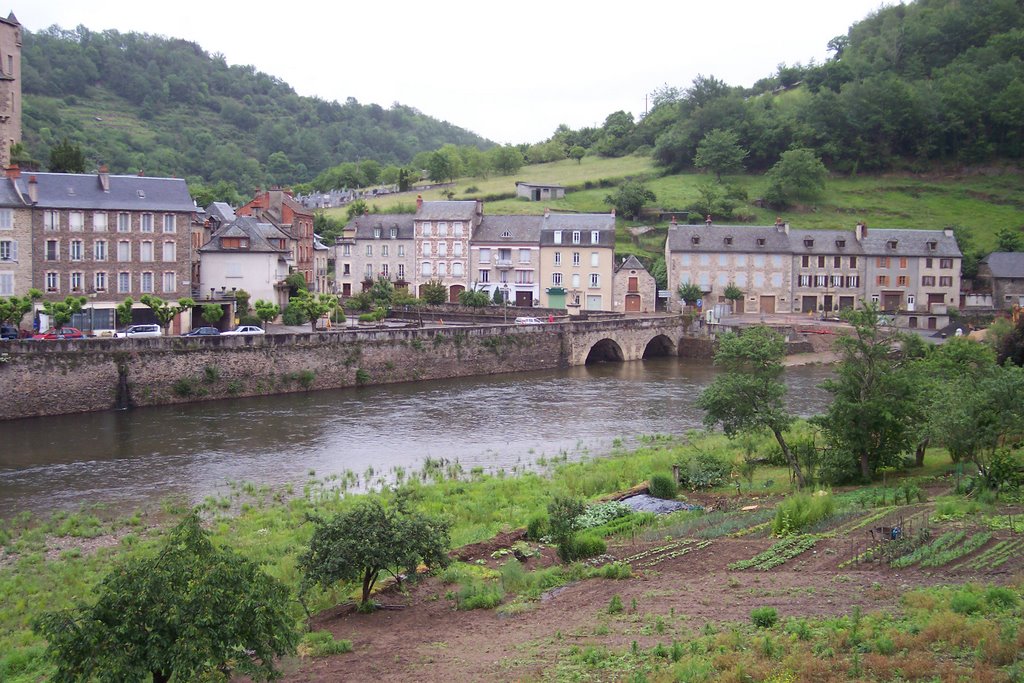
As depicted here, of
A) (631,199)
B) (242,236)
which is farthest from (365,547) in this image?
(631,199)

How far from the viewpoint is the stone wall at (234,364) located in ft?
120

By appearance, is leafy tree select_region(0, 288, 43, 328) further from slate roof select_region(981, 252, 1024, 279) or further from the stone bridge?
slate roof select_region(981, 252, 1024, 279)

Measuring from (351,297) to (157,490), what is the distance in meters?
38.6

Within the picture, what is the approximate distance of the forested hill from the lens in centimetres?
11573

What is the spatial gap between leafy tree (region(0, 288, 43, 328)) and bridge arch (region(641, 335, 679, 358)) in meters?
33.4

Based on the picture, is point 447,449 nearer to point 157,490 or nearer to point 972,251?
point 157,490

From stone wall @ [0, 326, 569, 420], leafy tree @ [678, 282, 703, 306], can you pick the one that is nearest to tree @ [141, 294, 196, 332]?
stone wall @ [0, 326, 569, 420]

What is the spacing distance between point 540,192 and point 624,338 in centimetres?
3539

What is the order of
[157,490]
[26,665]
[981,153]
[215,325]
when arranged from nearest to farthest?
[26,665]
[157,490]
[215,325]
[981,153]

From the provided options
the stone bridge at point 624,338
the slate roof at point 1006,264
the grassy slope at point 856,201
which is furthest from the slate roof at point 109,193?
the slate roof at point 1006,264

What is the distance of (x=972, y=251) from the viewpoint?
71.7m

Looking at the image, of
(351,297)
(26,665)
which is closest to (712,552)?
(26,665)

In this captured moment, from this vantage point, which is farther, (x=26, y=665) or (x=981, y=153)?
(x=981, y=153)

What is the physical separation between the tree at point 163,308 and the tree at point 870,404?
30378mm
